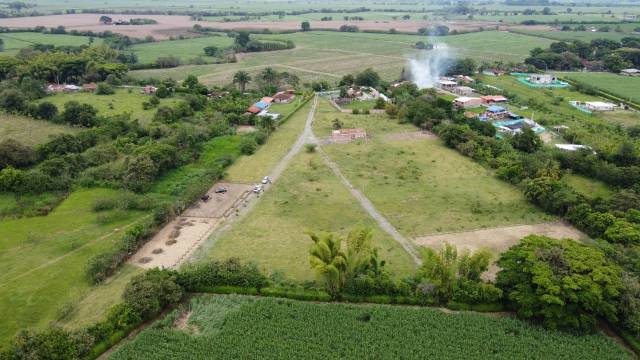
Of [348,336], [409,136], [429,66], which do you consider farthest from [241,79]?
[348,336]

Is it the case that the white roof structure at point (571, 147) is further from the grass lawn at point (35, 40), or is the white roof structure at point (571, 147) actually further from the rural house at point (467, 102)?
the grass lawn at point (35, 40)

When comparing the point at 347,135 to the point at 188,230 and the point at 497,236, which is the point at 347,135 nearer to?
the point at 497,236

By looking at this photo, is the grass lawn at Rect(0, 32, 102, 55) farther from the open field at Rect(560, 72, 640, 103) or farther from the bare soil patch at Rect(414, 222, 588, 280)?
the open field at Rect(560, 72, 640, 103)

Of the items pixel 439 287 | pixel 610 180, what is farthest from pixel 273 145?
pixel 610 180

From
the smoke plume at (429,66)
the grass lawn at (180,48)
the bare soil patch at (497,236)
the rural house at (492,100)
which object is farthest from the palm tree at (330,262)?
the grass lawn at (180,48)

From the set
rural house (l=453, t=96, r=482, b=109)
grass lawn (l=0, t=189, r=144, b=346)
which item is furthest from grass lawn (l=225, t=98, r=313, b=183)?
rural house (l=453, t=96, r=482, b=109)

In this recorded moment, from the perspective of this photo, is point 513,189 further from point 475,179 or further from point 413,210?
point 413,210
